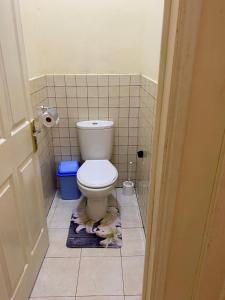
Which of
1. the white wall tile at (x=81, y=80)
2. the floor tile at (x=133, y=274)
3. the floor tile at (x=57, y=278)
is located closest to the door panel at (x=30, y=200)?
the floor tile at (x=57, y=278)

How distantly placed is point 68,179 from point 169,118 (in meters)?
A: 1.73

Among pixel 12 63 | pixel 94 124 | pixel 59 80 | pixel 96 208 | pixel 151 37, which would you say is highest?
pixel 151 37

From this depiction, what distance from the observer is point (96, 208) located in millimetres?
1848

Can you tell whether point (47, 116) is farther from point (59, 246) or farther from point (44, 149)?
point (59, 246)

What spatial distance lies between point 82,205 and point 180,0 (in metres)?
1.92

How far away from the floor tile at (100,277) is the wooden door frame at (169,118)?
75 centimetres

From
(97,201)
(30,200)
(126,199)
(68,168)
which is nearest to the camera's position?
(30,200)

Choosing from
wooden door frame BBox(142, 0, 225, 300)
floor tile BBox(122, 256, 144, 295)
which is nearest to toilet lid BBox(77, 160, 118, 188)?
floor tile BBox(122, 256, 144, 295)

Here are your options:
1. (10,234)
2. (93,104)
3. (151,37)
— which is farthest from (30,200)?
(151,37)

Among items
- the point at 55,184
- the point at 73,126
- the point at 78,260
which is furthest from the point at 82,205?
the point at 73,126

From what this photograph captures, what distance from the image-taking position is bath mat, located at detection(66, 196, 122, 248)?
1.65 m

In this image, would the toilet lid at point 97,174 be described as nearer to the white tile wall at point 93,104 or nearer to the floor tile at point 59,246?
the white tile wall at point 93,104

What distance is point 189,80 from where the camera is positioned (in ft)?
1.57

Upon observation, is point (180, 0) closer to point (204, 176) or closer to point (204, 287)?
point (204, 176)
